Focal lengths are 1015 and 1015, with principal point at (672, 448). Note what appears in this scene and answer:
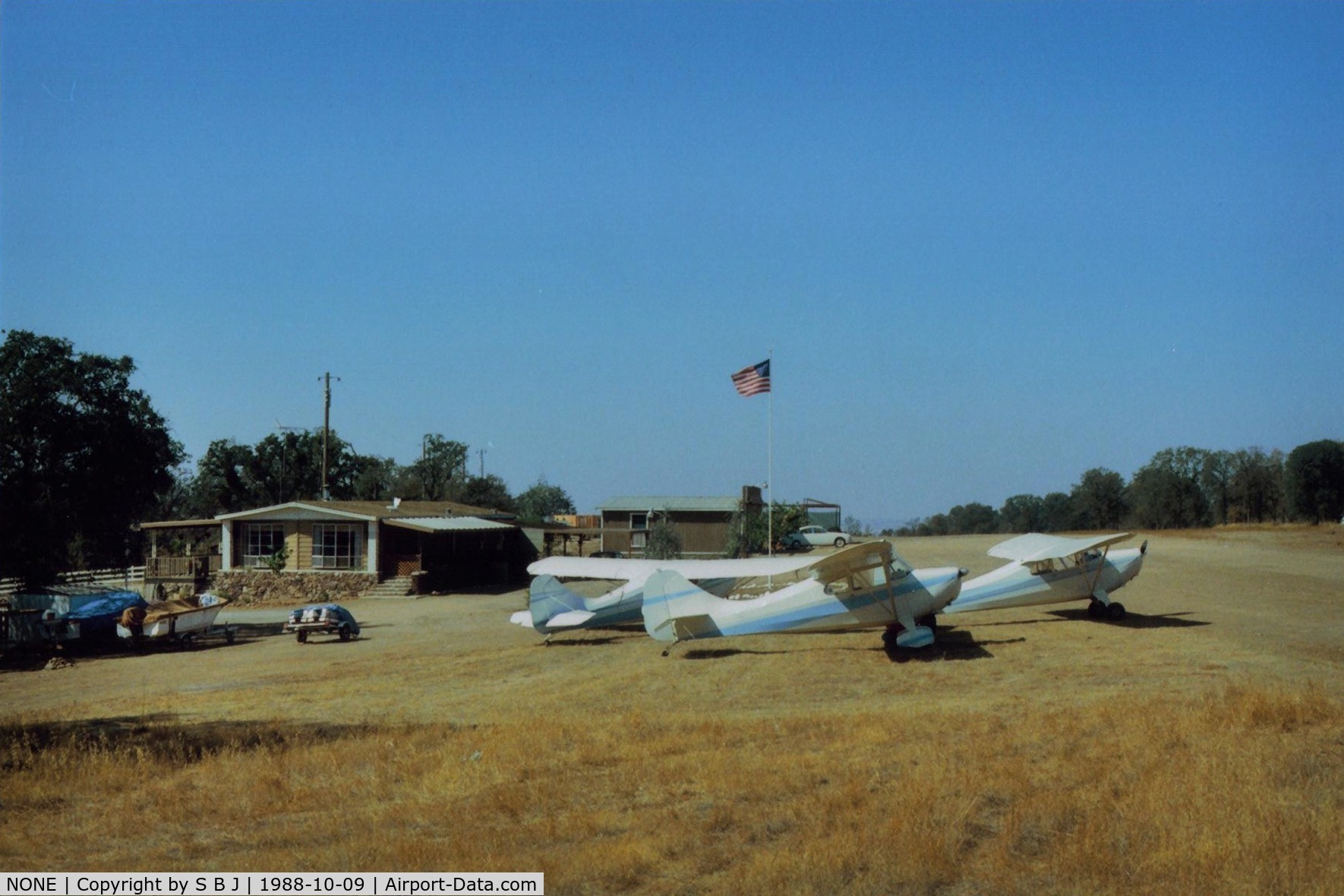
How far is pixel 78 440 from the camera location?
33.1 m

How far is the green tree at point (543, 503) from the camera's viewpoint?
11850 cm

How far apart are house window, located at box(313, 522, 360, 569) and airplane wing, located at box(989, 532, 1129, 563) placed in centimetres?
3011

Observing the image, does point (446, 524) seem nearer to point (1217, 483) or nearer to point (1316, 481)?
point (1316, 481)

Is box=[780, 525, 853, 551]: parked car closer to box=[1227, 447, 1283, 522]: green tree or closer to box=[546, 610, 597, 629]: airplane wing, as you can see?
box=[546, 610, 597, 629]: airplane wing

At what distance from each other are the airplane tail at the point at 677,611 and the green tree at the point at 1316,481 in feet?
242

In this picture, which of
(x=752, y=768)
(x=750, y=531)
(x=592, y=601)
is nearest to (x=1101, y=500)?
(x=750, y=531)

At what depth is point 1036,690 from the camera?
1614 cm

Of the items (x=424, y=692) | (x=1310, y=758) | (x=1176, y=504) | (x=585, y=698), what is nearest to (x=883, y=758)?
(x=1310, y=758)

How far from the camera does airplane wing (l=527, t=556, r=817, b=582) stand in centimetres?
2106

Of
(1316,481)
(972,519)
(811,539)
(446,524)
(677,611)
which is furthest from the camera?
(972,519)

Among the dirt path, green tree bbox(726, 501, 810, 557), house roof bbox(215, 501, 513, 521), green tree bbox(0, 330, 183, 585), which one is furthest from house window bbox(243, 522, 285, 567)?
green tree bbox(726, 501, 810, 557)

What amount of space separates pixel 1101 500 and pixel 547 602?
282ft

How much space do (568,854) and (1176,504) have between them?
97.4 m

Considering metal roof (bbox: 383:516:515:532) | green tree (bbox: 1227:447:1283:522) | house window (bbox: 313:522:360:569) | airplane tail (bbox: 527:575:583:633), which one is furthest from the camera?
green tree (bbox: 1227:447:1283:522)
